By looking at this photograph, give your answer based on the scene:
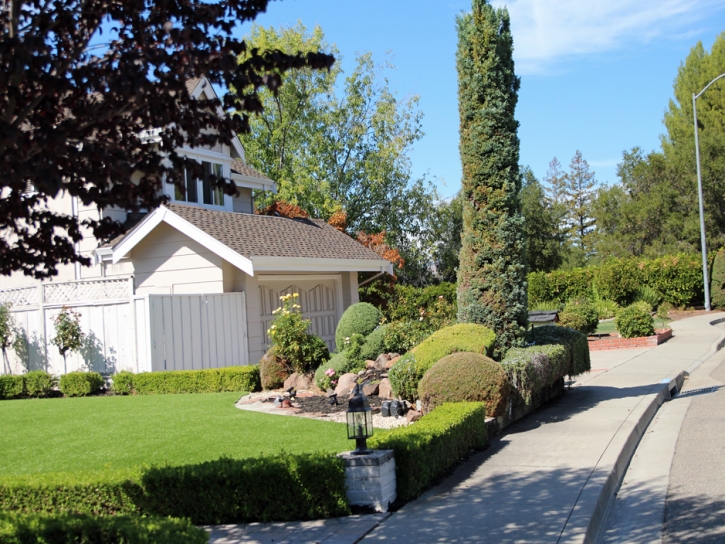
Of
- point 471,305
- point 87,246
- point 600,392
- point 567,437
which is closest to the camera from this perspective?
point 567,437

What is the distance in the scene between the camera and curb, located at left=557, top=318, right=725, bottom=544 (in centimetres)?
566

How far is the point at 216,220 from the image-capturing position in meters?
17.7

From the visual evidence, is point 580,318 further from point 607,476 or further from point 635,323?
point 607,476

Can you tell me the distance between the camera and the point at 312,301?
19.4 m

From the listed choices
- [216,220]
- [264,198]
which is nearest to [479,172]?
[216,220]

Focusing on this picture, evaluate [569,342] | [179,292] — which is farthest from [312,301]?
[569,342]

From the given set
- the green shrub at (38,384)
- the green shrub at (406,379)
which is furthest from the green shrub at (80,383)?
the green shrub at (406,379)

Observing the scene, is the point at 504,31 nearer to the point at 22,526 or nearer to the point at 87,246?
the point at 22,526

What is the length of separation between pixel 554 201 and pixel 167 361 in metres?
56.3

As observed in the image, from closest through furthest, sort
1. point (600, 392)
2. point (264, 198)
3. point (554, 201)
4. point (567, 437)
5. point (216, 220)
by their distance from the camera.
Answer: point (567, 437)
point (600, 392)
point (216, 220)
point (264, 198)
point (554, 201)

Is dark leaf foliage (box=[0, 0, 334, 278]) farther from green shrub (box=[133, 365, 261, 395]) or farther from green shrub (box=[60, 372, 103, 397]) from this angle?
green shrub (box=[60, 372, 103, 397])

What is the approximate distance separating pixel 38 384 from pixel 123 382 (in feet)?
7.31

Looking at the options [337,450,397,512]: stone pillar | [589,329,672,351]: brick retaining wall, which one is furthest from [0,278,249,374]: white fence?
[589,329,672,351]: brick retaining wall

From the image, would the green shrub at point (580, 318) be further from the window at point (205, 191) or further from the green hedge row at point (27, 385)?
the green hedge row at point (27, 385)
